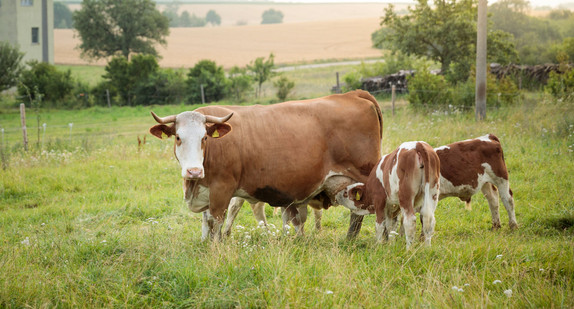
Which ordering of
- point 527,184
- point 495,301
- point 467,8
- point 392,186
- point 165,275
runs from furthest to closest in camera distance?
point 467,8 → point 527,184 → point 392,186 → point 165,275 → point 495,301

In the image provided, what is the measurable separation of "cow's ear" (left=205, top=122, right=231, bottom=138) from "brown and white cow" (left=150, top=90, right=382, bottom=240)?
1 cm

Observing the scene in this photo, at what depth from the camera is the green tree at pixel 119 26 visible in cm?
5022

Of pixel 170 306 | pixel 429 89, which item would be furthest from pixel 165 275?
pixel 429 89

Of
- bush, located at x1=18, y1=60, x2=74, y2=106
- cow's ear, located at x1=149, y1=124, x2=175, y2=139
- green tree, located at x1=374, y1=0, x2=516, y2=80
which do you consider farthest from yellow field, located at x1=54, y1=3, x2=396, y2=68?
cow's ear, located at x1=149, y1=124, x2=175, y2=139

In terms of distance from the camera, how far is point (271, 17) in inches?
5037

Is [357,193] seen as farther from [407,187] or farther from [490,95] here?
[490,95]

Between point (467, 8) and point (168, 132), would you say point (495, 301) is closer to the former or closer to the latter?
point (168, 132)

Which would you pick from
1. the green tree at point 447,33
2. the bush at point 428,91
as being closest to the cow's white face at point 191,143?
the bush at point 428,91

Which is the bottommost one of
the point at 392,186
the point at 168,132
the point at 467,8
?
the point at 392,186

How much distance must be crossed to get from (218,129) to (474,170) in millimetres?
3435

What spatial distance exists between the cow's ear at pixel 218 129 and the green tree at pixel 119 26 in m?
46.1

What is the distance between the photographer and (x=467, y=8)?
22531 millimetres

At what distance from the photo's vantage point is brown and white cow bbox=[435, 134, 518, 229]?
717 cm

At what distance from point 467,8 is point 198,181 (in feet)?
63.5
